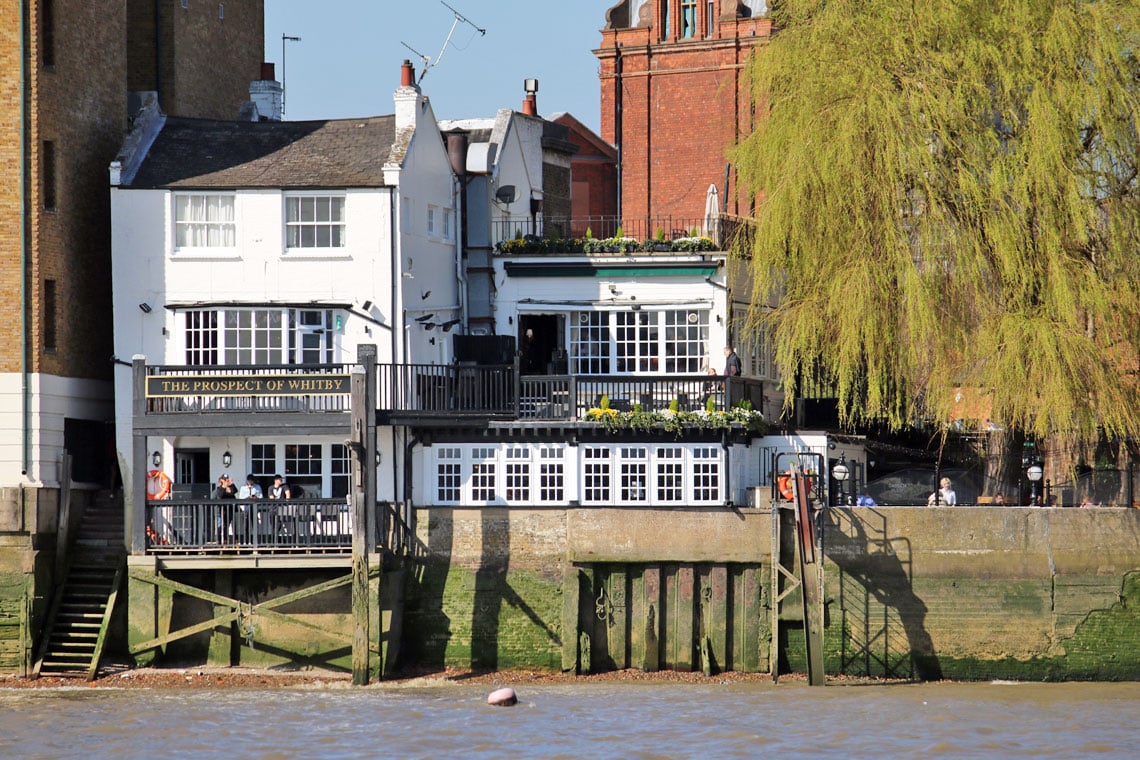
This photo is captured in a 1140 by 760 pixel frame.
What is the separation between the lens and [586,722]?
31953 mm

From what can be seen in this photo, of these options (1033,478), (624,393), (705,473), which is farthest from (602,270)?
(1033,478)

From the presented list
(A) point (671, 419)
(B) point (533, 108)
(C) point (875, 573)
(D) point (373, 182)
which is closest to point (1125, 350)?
(C) point (875, 573)

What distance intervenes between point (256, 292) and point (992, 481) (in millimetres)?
15352

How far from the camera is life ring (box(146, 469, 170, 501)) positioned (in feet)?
128

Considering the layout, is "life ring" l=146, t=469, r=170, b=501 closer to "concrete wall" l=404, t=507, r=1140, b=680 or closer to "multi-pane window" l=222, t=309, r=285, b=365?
"multi-pane window" l=222, t=309, r=285, b=365

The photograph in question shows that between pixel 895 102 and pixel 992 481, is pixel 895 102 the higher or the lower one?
the higher one

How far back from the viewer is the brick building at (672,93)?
54281mm

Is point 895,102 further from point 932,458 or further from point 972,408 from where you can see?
point 932,458

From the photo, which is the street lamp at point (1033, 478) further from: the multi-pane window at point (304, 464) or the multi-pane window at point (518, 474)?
the multi-pane window at point (304, 464)

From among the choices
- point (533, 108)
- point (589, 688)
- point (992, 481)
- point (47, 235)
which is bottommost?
point (589, 688)

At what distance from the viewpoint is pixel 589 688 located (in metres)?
36.0


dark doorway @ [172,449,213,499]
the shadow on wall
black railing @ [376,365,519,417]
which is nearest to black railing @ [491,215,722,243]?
black railing @ [376,365,519,417]

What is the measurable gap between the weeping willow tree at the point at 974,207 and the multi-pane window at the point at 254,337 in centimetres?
952

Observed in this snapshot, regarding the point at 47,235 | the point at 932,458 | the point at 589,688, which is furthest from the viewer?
the point at 932,458
